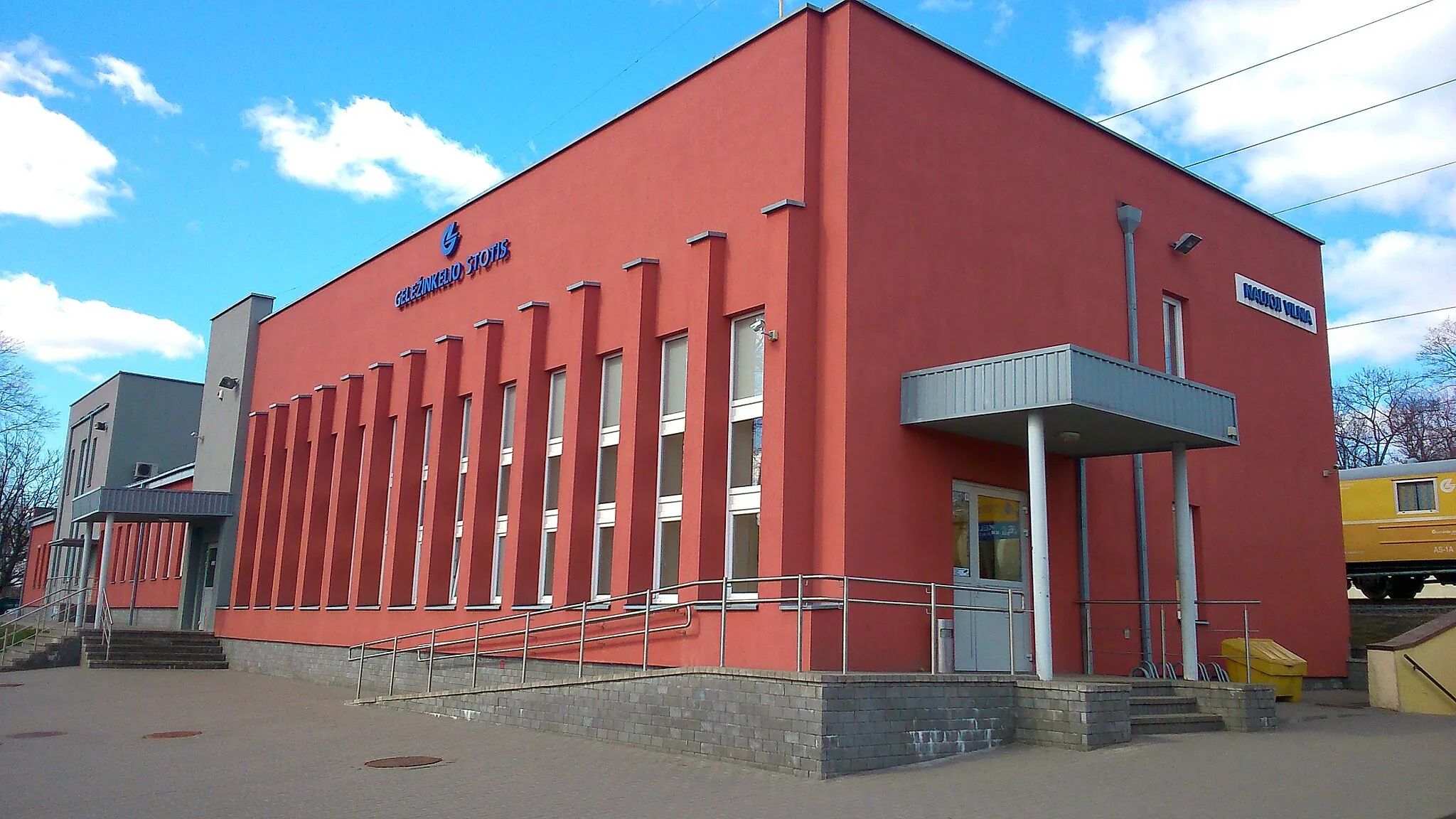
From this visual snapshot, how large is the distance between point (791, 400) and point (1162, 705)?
536cm

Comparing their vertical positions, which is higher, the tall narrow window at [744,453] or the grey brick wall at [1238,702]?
the tall narrow window at [744,453]

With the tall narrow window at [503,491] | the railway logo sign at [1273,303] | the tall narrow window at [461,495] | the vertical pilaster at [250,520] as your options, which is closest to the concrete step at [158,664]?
the vertical pilaster at [250,520]

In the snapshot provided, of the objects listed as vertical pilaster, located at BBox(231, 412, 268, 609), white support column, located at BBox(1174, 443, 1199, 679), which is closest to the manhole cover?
white support column, located at BBox(1174, 443, 1199, 679)

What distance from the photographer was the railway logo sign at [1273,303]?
19.1 m

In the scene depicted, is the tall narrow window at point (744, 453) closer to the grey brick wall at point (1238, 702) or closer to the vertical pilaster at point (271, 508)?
the grey brick wall at point (1238, 702)

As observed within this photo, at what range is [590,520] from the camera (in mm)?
16031

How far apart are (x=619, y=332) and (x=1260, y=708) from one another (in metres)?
9.58

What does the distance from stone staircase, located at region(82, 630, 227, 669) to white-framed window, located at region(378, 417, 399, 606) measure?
7.46 meters

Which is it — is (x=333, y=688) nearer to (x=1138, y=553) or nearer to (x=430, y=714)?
(x=430, y=714)

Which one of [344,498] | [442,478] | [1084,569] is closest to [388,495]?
[344,498]

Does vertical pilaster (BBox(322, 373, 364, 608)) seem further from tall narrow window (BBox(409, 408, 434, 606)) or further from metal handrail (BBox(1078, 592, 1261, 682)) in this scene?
metal handrail (BBox(1078, 592, 1261, 682))

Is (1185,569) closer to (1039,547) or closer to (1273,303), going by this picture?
(1039,547)

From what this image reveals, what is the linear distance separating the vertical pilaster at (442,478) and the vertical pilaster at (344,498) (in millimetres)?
3289

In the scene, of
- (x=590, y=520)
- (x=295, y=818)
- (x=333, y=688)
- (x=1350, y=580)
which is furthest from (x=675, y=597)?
(x=1350, y=580)
